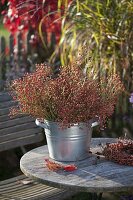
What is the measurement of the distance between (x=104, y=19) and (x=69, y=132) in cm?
215

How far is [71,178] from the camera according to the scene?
282 cm

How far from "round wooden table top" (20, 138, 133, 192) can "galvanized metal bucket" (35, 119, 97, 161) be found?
49mm

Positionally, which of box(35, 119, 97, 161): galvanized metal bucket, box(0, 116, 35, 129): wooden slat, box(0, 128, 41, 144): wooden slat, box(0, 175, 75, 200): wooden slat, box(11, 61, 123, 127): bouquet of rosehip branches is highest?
box(11, 61, 123, 127): bouquet of rosehip branches

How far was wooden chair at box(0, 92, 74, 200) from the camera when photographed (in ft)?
11.5

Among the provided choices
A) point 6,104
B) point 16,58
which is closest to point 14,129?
point 6,104

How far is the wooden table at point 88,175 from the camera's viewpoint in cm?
273

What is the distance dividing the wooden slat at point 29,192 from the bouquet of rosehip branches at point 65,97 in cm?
70

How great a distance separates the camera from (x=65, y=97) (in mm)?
2932

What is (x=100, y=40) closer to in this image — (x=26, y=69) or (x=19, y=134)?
(x=19, y=134)

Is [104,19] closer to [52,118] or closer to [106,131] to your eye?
[106,131]

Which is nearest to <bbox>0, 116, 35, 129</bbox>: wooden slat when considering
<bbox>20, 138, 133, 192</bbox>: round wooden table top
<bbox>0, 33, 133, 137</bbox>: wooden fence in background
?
<bbox>0, 33, 133, 137</bbox>: wooden fence in background

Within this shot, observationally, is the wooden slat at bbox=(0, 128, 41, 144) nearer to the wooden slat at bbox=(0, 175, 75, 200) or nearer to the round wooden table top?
the wooden slat at bbox=(0, 175, 75, 200)

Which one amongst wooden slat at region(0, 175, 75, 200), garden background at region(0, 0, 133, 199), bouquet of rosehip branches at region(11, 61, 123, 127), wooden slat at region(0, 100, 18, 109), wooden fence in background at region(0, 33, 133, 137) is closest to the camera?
bouquet of rosehip branches at region(11, 61, 123, 127)

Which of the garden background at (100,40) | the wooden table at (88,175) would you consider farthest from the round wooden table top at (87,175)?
the garden background at (100,40)
